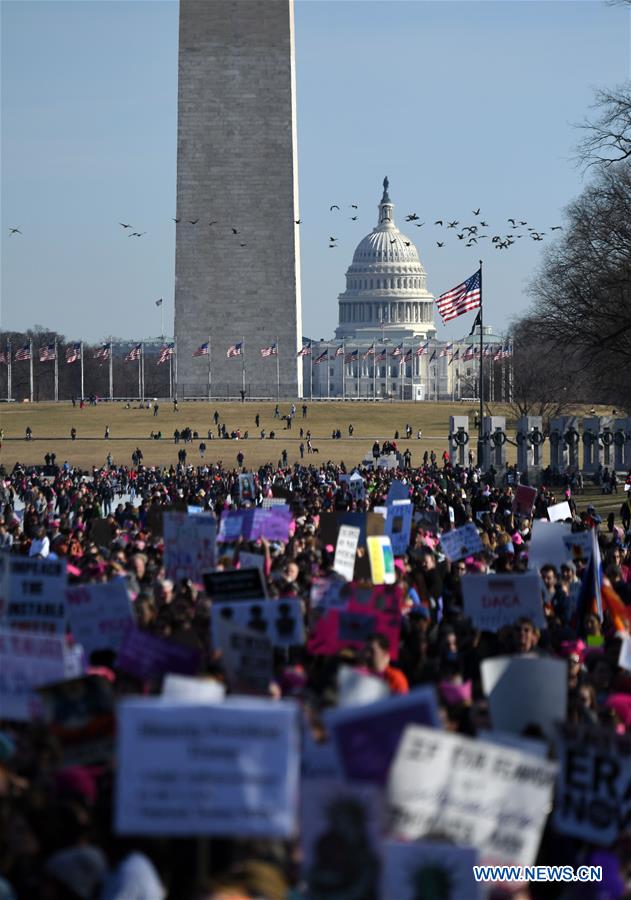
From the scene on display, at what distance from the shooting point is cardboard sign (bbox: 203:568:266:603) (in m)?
12.1

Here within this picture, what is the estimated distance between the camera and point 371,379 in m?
171

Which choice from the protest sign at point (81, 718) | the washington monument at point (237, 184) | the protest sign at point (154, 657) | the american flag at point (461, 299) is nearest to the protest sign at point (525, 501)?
the protest sign at point (154, 657)

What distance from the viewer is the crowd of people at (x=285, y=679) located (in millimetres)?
5809

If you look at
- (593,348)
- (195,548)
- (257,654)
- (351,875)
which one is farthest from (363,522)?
(593,348)

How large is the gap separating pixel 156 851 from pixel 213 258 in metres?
85.7

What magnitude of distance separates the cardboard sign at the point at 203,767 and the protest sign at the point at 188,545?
989cm

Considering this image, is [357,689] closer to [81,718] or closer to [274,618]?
[81,718]

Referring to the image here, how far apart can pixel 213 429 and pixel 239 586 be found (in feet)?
225

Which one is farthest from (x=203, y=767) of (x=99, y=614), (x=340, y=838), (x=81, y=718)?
(x=99, y=614)

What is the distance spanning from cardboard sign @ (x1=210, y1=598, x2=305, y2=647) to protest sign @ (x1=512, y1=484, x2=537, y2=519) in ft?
44.7

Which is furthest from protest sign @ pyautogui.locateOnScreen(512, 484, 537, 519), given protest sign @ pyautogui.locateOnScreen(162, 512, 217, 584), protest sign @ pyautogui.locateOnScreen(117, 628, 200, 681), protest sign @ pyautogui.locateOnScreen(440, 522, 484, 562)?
protest sign @ pyautogui.locateOnScreen(117, 628, 200, 681)

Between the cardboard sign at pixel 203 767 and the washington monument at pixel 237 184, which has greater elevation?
the washington monument at pixel 237 184

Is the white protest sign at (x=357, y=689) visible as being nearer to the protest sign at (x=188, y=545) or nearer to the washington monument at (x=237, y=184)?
the protest sign at (x=188, y=545)

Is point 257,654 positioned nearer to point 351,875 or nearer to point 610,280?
point 351,875
